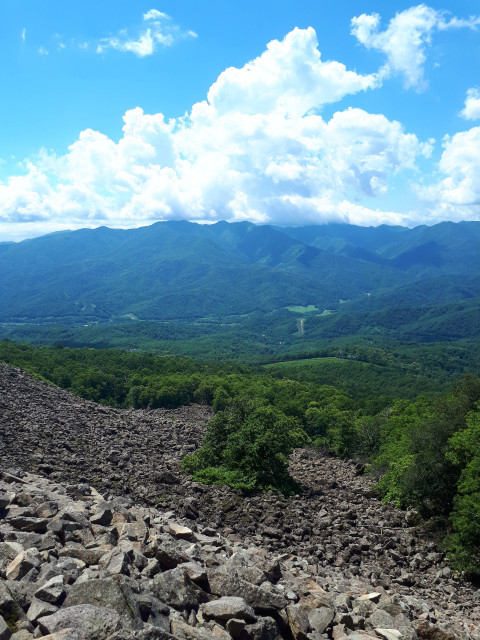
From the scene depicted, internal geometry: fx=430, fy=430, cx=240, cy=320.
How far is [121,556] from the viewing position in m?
11.2

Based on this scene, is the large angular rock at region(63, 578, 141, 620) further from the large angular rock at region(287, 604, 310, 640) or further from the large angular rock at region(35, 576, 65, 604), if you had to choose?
the large angular rock at region(287, 604, 310, 640)

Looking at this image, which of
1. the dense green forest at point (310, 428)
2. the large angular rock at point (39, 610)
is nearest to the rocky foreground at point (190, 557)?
the large angular rock at point (39, 610)

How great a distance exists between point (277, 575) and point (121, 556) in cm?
557

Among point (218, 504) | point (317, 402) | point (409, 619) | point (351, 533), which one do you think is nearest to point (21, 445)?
point (218, 504)

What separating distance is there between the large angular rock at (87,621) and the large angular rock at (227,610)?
2638 millimetres

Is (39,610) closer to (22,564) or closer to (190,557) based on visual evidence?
(22,564)

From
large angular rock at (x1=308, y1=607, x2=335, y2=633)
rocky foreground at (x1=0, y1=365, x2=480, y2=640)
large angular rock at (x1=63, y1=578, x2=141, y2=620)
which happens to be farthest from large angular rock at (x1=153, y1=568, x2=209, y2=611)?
large angular rock at (x1=308, y1=607, x2=335, y2=633)

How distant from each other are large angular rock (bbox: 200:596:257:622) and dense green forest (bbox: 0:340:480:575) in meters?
12.3

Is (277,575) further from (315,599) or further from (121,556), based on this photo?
(121,556)

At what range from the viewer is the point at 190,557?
13000mm

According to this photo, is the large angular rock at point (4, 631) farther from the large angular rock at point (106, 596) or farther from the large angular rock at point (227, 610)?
the large angular rock at point (227, 610)

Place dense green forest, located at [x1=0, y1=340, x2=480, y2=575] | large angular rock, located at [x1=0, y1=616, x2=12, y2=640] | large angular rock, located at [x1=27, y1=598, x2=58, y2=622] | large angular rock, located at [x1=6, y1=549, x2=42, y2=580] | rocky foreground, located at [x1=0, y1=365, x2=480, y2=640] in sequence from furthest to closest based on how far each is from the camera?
dense green forest, located at [x1=0, y1=340, x2=480, y2=575]
large angular rock, located at [x1=6, y1=549, x2=42, y2=580]
rocky foreground, located at [x1=0, y1=365, x2=480, y2=640]
large angular rock, located at [x1=27, y1=598, x2=58, y2=622]
large angular rock, located at [x1=0, y1=616, x2=12, y2=640]

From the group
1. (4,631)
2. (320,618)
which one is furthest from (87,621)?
(320,618)

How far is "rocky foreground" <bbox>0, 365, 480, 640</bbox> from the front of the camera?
30.7ft
